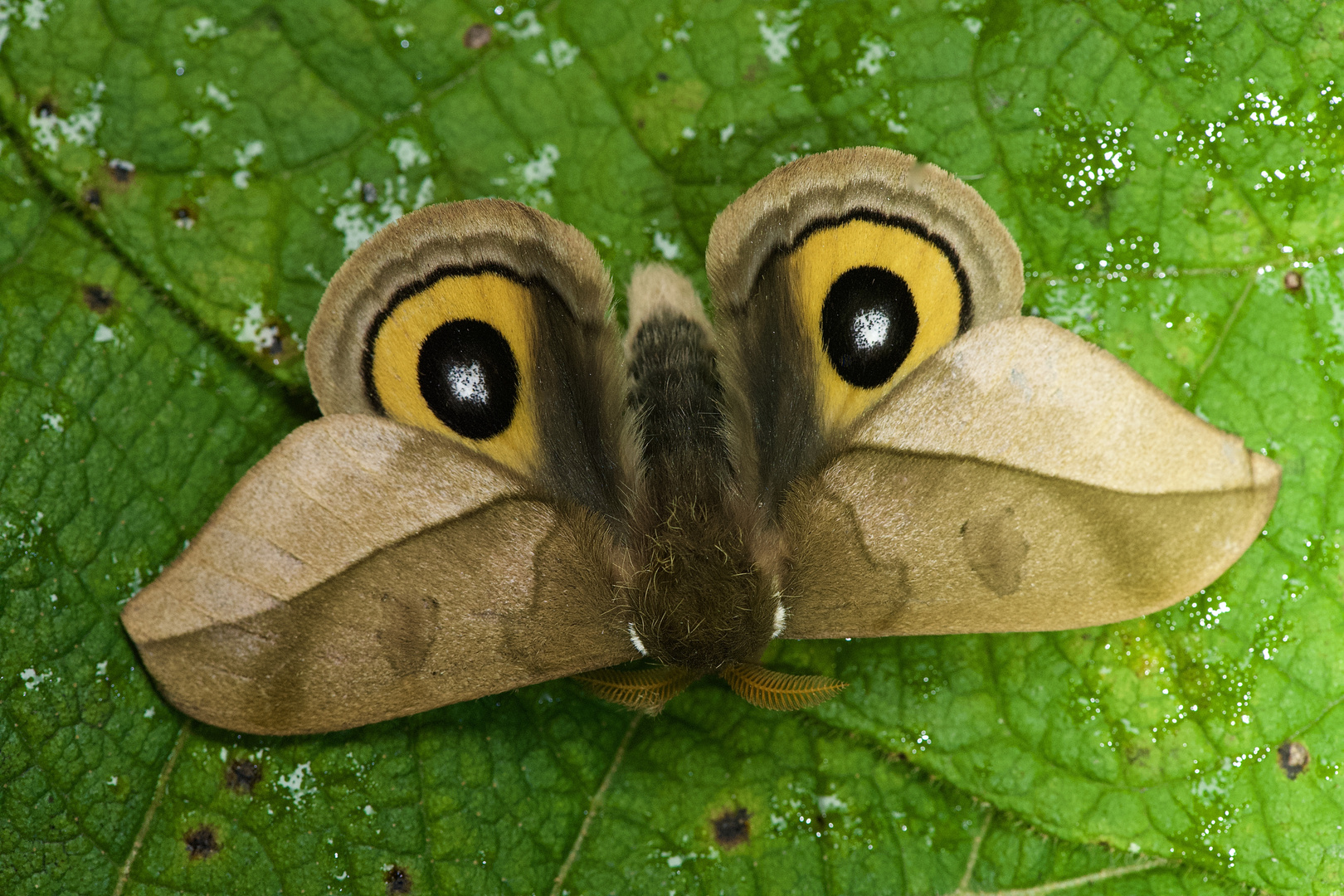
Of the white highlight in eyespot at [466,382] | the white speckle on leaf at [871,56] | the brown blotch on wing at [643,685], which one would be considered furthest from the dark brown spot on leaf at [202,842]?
the white speckle on leaf at [871,56]

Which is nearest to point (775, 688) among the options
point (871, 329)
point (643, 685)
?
point (643, 685)

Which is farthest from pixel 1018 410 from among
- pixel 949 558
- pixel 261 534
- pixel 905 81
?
pixel 261 534

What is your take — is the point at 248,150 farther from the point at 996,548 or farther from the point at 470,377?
the point at 996,548

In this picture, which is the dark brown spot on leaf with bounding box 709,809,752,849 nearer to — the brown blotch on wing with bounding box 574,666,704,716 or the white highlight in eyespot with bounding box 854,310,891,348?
the brown blotch on wing with bounding box 574,666,704,716

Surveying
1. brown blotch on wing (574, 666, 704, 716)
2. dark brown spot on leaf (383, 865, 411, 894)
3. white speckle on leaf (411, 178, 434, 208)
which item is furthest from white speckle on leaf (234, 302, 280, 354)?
dark brown spot on leaf (383, 865, 411, 894)

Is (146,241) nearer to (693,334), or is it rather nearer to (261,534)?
(261,534)

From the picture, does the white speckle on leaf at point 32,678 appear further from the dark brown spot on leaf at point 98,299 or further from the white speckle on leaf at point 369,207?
the white speckle on leaf at point 369,207
